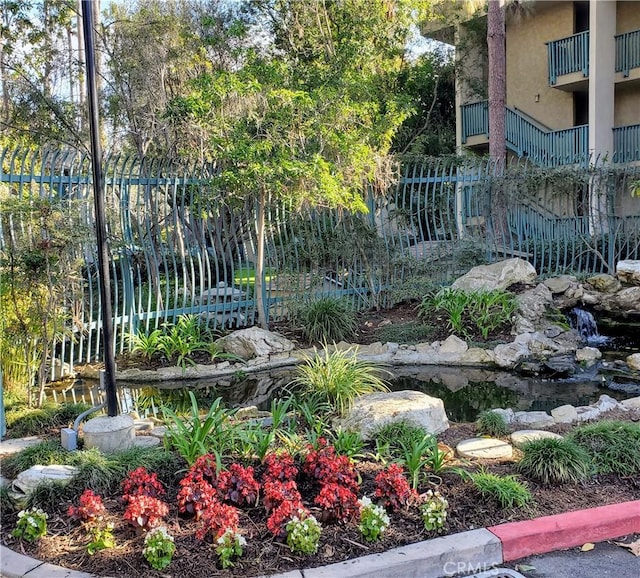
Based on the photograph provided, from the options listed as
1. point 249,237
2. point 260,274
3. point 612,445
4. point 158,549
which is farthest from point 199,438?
point 249,237

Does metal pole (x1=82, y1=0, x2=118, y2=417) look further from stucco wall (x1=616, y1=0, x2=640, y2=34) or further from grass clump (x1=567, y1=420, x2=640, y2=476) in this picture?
stucco wall (x1=616, y1=0, x2=640, y2=34)

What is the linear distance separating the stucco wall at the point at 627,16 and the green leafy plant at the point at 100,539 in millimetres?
18791

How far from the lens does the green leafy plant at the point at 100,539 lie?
3.07 m

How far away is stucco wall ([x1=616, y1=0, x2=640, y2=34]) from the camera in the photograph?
16922 mm

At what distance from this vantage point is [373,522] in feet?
10.4

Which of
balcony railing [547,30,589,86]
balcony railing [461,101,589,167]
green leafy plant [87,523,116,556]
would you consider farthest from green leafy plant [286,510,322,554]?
balcony railing [547,30,589,86]

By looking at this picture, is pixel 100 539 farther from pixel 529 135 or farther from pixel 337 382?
pixel 529 135

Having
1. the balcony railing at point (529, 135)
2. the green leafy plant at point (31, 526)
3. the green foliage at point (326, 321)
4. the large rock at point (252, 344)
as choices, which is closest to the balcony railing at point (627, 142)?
the balcony railing at point (529, 135)

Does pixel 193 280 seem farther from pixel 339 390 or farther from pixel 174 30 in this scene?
pixel 174 30

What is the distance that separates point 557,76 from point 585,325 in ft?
34.5

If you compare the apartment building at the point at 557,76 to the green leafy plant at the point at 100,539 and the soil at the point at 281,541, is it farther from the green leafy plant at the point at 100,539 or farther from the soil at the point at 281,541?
the green leafy plant at the point at 100,539

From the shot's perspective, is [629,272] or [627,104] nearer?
[629,272]

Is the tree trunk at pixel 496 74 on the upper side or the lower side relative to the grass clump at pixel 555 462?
upper

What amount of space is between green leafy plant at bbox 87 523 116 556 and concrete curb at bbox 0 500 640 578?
146 millimetres
